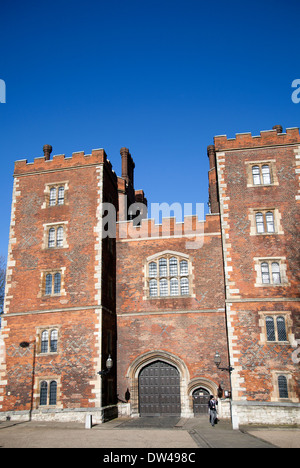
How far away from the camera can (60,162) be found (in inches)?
1081

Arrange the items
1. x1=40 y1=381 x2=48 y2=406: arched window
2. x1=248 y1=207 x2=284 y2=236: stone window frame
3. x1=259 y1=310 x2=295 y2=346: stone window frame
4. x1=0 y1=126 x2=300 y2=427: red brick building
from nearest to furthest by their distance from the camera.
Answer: x1=259 y1=310 x2=295 y2=346: stone window frame → x1=0 y1=126 x2=300 y2=427: red brick building → x1=40 y1=381 x2=48 y2=406: arched window → x1=248 y1=207 x2=284 y2=236: stone window frame

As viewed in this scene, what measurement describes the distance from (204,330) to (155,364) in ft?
11.8

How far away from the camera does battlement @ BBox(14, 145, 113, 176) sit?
27.0m

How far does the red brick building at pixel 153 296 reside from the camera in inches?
867

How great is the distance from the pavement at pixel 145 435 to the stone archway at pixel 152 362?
4.53 feet

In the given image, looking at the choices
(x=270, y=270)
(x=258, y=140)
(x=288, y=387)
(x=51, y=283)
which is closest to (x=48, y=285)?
(x=51, y=283)

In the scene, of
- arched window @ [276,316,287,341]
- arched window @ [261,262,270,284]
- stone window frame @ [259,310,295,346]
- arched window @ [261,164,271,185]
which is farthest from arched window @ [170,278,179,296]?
arched window @ [261,164,271,185]

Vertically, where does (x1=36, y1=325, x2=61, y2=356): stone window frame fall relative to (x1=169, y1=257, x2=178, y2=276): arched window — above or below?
below

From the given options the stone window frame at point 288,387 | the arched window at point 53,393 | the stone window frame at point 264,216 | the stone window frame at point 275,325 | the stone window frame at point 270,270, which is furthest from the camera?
the stone window frame at point 264,216

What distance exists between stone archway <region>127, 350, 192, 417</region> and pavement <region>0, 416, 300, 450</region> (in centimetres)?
138

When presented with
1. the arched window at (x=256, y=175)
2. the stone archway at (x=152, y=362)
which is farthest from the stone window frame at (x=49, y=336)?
the arched window at (x=256, y=175)

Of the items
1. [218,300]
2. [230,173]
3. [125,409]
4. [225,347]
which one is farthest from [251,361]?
[230,173]

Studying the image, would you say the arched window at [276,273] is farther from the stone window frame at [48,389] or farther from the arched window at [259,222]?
the stone window frame at [48,389]

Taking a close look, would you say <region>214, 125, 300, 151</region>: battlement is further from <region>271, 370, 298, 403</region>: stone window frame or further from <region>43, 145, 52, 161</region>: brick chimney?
<region>271, 370, 298, 403</region>: stone window frame
